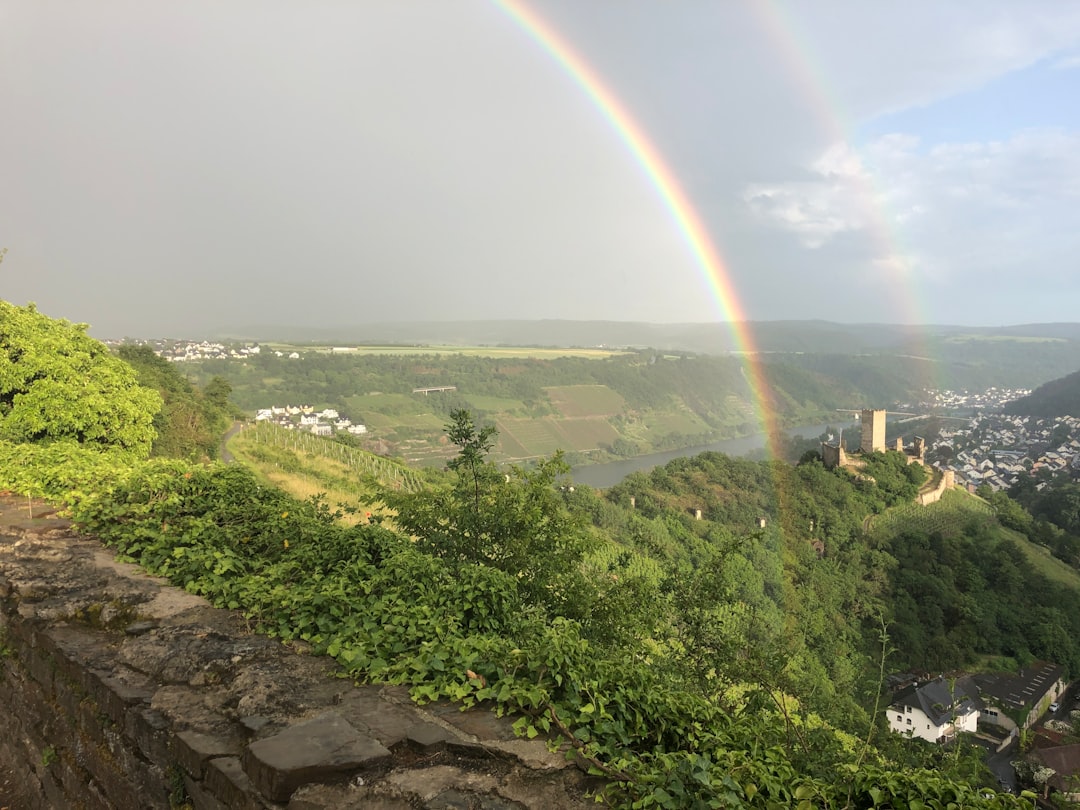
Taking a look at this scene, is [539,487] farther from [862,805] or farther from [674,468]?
[674,468]

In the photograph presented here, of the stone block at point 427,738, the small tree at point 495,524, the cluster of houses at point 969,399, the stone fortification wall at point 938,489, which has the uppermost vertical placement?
the stone block at point 427,738

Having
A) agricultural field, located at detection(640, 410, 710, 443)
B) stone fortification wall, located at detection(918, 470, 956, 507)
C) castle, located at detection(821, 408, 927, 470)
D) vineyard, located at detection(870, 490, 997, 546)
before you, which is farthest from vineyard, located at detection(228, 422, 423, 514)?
agricultural field, located at detection(640, 410, 710, 443)

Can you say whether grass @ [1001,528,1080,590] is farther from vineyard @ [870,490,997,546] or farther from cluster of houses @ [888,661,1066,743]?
cluster of houses @ [888,661,1066,743]

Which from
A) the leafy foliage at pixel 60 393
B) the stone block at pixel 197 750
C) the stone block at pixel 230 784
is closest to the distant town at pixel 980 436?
the leafy foliage at pixel 60 393

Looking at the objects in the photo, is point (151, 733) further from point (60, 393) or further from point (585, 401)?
point (585, 401)

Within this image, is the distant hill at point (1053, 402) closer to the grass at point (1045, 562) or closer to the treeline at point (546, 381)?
the treeline at point (546, 381)

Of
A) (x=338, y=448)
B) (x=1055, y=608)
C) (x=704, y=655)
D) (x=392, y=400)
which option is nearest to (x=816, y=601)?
(x=1055, y=608)
